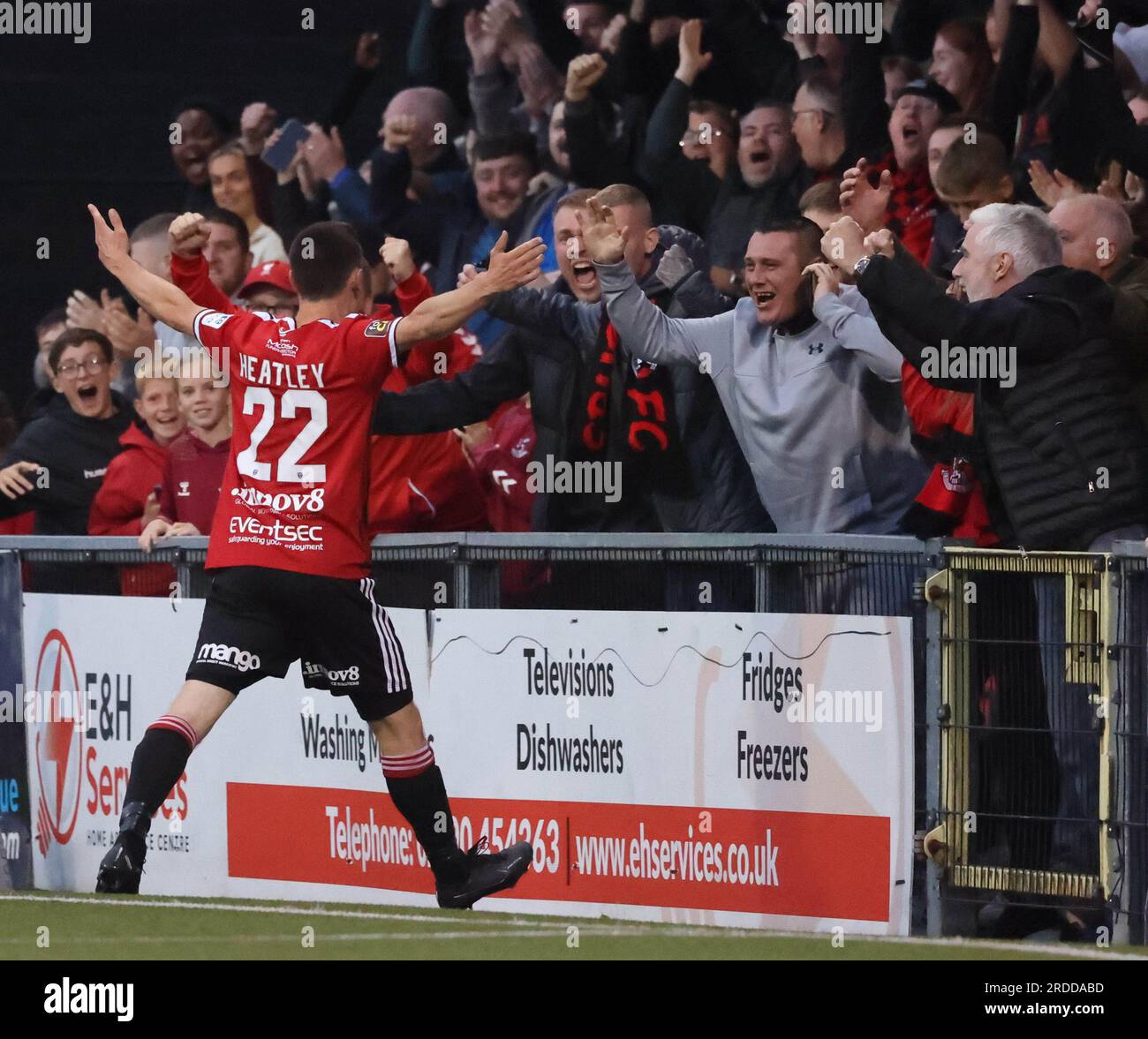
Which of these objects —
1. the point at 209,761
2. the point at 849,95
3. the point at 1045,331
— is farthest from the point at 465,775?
the point at 849,95

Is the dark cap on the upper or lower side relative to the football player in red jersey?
upper

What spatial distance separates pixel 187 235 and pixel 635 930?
2.90m

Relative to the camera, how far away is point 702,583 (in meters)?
8.43

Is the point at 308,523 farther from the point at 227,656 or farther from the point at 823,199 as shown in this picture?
the point at 823,199

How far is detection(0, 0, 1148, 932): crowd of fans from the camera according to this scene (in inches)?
311

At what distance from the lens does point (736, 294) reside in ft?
33.8

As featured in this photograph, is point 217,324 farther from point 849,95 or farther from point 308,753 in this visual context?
point 849,95

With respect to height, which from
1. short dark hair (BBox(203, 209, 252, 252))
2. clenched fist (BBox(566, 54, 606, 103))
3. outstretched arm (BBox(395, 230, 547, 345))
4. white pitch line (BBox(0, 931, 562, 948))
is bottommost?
white pitch line (BBox(0, 931, 562, 948))

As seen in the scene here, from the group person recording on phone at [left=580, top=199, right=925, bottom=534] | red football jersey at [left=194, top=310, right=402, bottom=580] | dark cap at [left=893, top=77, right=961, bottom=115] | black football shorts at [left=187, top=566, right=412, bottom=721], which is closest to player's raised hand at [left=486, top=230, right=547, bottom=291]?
red football jersey at [left=194, top=310, right=402, bottom=580]

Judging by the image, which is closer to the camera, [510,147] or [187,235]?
[187,235]

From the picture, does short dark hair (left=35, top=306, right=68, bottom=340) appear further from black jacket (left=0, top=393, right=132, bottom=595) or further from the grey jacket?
the grey jacket

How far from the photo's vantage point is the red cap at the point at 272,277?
35.5 ft

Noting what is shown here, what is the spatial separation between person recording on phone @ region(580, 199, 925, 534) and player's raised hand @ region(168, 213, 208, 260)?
1.56 meters

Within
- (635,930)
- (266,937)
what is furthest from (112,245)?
(635,930)
